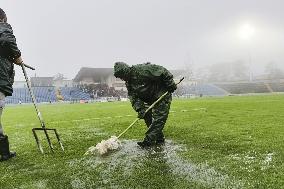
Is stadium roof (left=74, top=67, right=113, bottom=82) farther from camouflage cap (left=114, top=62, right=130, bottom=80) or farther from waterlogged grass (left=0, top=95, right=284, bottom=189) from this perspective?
camouflage cap (left=114, top=62, right=130, bottom=80)

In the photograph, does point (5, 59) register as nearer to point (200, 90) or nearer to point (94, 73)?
point (94, 73)

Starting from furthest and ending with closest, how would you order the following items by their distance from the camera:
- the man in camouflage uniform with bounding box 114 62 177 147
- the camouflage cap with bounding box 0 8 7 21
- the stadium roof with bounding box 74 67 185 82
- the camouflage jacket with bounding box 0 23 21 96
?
1. the stadium roof with bounding box 74 67 185 82
2. the man in camouflage uniform with bounding box 114 62 177 147
3. the camouflage cap with bounding box 0 8 7 21
4. the camouflage jacket with bounding box 0 23 21 96

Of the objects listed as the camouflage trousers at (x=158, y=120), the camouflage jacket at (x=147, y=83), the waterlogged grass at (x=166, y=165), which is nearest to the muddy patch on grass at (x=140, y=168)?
the waterlogged grass at (x=166, y=165)

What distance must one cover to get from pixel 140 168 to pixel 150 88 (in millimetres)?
2469

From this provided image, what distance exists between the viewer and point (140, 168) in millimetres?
6160

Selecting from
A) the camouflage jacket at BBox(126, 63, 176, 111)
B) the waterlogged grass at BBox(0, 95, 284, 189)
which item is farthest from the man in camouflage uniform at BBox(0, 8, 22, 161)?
the camouflage jacket at BBox(126, 63, 176, 111)

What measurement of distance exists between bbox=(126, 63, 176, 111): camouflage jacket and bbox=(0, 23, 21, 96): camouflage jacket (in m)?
2.33

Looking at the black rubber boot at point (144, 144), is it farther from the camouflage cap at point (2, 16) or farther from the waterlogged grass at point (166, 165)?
the camouflage cap at point (2, 16)

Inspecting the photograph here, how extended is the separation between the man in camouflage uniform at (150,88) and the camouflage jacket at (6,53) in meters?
2.00

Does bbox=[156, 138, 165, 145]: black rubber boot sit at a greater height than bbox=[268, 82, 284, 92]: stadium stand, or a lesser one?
greater

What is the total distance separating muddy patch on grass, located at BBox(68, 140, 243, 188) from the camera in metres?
5.29

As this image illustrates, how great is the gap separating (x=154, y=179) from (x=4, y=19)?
15.1 ft

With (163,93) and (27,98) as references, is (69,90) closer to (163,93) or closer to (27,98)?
(27,98)

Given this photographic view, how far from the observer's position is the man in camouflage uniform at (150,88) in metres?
7.93
